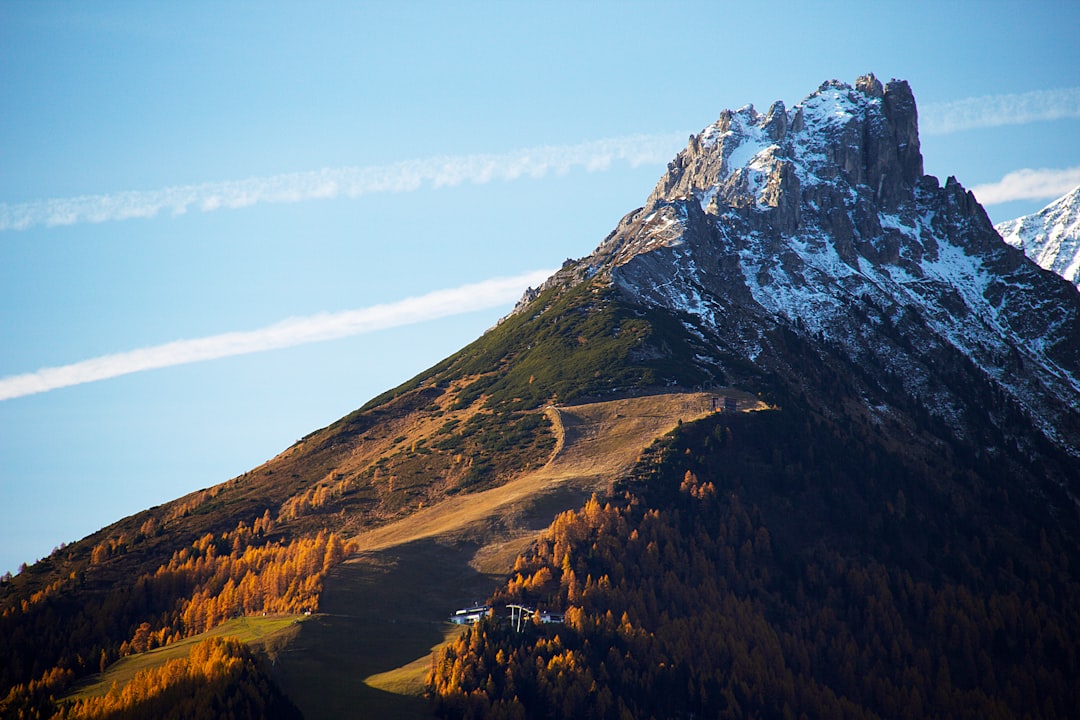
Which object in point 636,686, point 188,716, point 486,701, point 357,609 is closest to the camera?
point 188,716

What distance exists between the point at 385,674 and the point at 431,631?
682 inches

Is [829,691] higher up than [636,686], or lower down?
lower down

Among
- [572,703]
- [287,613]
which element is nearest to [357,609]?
[287,613]

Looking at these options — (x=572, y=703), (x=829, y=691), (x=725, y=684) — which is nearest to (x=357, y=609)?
(x=572, y=703)

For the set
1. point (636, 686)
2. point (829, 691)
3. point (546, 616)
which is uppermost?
point (546, 616)

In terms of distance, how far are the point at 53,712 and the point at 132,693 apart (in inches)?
640

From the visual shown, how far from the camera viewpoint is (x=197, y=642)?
189375 mm

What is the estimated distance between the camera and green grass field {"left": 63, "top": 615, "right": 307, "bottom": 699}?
17812cm

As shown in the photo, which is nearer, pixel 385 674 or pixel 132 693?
pixel 132 693

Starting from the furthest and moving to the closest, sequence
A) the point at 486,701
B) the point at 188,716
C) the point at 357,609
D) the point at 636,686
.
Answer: the point at 357,609 < the point at 636,686 < the point at 486,701 < the point at 188,716

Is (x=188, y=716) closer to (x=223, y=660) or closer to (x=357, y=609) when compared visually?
(x=223, y=660)

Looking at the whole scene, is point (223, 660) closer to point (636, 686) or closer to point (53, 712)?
point (53, 712)

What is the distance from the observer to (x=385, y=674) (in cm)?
17600

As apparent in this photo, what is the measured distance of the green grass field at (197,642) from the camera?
584 feet
